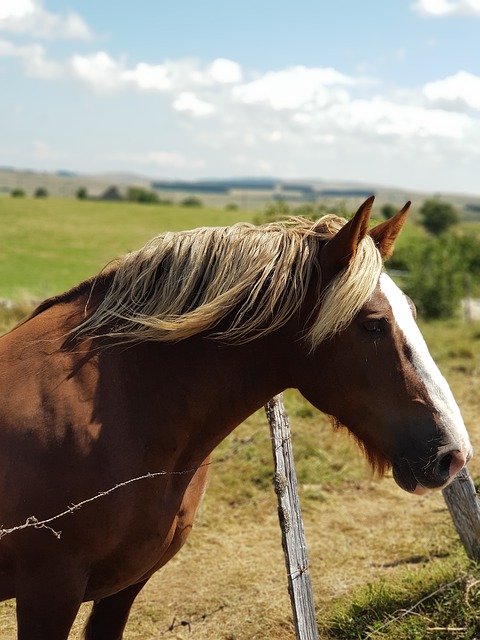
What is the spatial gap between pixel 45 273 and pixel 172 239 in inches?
1159

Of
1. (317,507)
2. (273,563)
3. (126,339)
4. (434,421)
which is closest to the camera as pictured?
(434,421)

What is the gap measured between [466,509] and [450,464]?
1810mm

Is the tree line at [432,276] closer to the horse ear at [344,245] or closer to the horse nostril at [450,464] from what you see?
the horse ear at [344,245]

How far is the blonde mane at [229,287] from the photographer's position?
2373mm

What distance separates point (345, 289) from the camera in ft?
7.63

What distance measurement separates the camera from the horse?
7.64 feet

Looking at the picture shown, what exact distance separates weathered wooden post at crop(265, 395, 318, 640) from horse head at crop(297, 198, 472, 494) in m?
1.00

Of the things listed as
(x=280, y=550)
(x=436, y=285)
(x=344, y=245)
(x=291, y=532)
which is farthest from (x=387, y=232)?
(x=436, y=285)

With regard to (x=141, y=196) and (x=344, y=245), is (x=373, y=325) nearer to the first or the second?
(x=344, y=245)

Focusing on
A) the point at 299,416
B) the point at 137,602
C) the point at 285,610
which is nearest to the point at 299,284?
the point at 285,610

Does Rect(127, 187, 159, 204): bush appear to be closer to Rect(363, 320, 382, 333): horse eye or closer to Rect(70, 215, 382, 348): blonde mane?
Rect(70, 215, 382, 348): blonde mane

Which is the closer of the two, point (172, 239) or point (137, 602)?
point (172, 239)

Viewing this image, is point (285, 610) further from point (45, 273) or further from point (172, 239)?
point (45, 273)

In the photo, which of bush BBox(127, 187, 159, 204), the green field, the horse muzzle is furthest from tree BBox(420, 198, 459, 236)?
the horse muzzle
